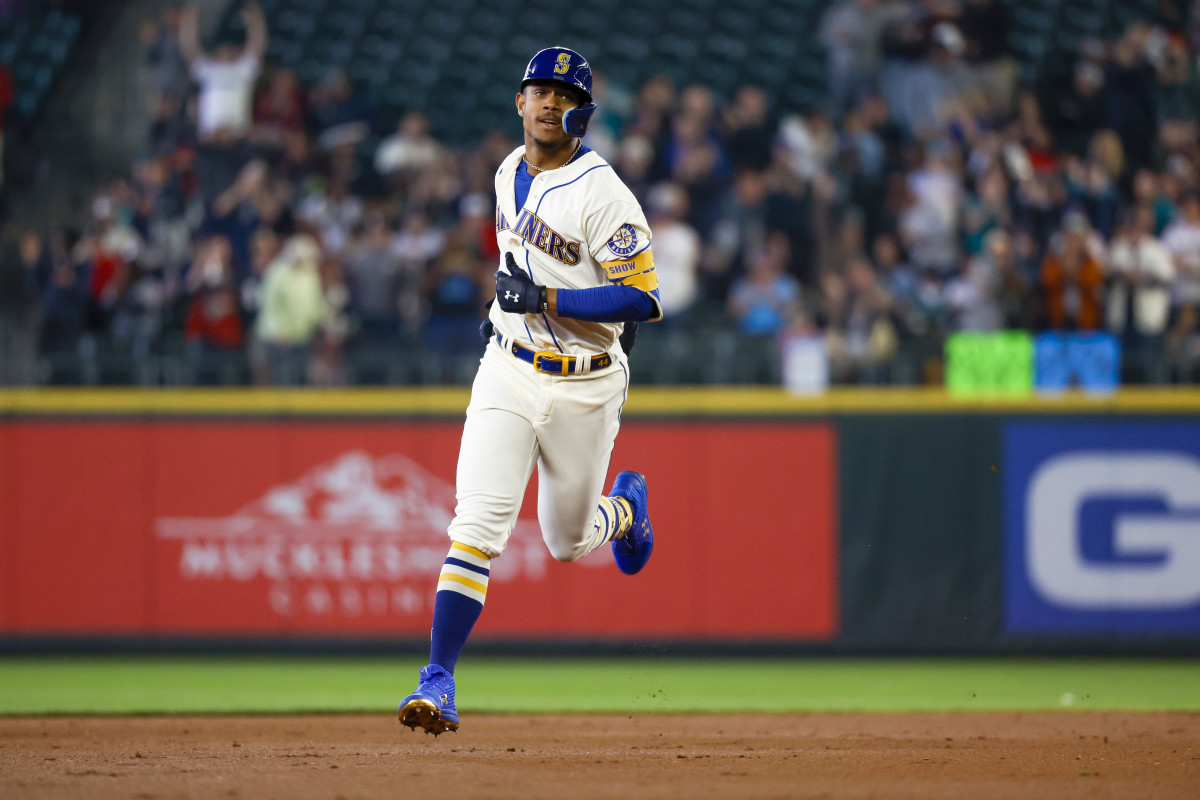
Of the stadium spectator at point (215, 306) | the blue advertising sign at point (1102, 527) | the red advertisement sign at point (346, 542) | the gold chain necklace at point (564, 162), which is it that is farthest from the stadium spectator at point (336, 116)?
the gold chain necklace at point (564, 162)

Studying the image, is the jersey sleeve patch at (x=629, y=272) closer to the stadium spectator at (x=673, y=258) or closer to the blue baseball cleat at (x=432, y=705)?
the blue baseball cleat at (x=432, y=705)

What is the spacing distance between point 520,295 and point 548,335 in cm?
31

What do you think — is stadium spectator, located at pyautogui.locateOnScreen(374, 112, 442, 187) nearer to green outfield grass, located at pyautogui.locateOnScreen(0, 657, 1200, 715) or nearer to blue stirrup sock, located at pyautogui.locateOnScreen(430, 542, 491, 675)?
green outfield grass, located at pyautogui.locateOnScreen(0, 657, 1200, 715)

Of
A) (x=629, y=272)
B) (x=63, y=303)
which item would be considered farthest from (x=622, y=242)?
(x=63, y=303)

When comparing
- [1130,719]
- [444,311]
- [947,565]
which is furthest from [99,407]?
[1130,719]

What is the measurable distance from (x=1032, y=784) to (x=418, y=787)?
1.97 meters

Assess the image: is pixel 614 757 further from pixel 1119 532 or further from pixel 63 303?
pixel 63 303

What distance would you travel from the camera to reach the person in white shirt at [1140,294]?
9828mm

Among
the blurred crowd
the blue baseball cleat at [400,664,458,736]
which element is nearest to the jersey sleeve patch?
the blue baseball cleat at [400,664,458,736]

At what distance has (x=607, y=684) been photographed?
876 centimetres

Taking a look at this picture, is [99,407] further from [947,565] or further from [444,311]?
[947,565]

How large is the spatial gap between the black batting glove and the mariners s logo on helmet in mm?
311

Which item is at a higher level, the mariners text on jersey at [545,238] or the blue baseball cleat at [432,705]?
the mariners text on jersey at [545,238]

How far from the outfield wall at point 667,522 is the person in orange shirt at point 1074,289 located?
603mm
